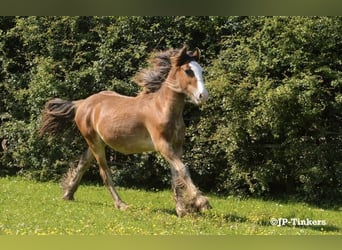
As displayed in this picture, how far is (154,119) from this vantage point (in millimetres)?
8305

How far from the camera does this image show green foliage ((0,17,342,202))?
11219 millimetres

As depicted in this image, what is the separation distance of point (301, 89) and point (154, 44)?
159 inches

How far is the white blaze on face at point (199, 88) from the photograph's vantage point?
291 inches

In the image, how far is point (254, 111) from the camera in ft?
36.8

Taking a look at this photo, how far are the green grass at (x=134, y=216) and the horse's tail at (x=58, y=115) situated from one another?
1.39m

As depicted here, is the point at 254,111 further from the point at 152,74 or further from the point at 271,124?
the point at 152,74

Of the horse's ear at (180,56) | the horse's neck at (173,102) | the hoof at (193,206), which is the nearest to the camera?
the hoof at (193,206)

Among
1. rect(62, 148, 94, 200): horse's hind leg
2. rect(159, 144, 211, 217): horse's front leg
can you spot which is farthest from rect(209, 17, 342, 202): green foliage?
rect(159, 144, 211, 217): horse's front leg

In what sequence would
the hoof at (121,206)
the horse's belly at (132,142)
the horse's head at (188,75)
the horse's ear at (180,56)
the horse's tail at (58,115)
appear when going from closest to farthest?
the horse's head at (188,75) < the horse's ear at (180,56) < the horse's belly at (132,142) < the hoof at (121,206) < the horse's tail at (58,115)

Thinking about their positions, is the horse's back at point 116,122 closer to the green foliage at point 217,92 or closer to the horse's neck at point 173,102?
the horse's neck at point 173,102

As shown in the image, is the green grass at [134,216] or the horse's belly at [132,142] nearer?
the green grass at [134,216]

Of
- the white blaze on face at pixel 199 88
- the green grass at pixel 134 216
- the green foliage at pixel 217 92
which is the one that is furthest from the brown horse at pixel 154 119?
the green foliage at pixel 217 92

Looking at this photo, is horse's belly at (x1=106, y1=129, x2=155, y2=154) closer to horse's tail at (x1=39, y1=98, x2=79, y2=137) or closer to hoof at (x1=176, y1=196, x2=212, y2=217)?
hoof at (x1=176, y1=196, x2=212, y2=217)

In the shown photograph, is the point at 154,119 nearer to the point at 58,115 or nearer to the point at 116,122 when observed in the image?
the point at 116,122
